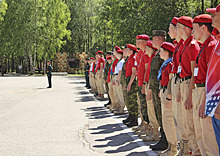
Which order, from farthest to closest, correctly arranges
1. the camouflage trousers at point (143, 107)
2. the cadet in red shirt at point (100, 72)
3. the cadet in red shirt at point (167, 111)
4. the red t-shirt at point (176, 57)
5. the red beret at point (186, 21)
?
the cadet in red shirt at point (100, 72), the camouflage trousers at point (143, 107), the cadet in red shirt at point (167, 111), the red t-shirt at point (176, 57), the red beret at point (186, 21)

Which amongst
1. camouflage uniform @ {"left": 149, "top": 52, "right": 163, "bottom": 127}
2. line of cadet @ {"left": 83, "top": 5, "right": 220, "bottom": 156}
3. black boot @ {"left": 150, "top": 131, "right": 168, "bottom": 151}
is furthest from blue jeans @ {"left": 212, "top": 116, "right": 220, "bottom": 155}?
camouflage uniform @ {"left": 149, "top": 52, "right": 163, "bottom": 127}

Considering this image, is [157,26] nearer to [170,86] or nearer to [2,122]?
[2,122]

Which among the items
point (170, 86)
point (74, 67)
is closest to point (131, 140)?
point (170, 86)

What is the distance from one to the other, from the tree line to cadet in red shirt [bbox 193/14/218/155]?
1115 inches

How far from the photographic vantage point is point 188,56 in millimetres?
5348

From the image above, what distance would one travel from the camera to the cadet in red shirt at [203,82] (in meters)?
4.19

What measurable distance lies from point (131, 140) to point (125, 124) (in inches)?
79.1

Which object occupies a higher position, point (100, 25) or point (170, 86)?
point (100, 25)

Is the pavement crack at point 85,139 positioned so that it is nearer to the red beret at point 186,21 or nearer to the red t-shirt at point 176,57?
the red t-shirt at point 176,57

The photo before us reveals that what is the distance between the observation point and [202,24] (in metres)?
4.78

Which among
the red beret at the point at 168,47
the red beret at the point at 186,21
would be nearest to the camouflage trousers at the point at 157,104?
the red beret at the point at 168,47

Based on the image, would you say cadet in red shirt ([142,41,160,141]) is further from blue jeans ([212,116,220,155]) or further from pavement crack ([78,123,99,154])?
blue jeans ([212,116,220,155])

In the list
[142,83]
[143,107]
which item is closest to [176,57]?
[142,83]

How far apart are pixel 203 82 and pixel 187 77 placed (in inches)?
26.2
